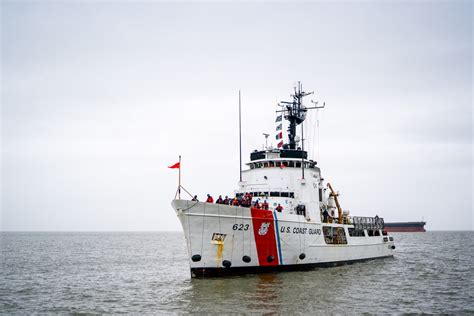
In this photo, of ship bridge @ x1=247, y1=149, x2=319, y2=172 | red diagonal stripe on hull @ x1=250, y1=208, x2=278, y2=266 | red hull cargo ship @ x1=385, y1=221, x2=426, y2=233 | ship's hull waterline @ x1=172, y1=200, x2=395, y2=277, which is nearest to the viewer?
ship's hull waterline @ x1=172, y1=200, x2=395, y2=277

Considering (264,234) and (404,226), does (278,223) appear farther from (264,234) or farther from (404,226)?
(404,226)

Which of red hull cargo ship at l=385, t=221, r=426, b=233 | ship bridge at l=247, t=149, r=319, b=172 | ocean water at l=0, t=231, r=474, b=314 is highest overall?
ship bridge at l=247, t=149, r=319, b=172

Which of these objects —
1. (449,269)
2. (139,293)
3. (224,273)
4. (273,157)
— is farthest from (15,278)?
(449,269)

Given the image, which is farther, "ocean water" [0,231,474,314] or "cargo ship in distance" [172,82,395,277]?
"cargo ship in distance" [172,82,395,277]

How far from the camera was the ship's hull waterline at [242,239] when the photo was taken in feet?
66.2

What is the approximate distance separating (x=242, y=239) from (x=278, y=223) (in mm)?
2321

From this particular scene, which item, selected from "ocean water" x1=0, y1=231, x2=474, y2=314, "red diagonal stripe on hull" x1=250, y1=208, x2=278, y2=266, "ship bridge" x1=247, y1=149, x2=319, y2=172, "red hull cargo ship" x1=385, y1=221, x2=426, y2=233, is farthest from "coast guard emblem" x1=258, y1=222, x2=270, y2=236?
"red hull cargo ship" x1=385, y1=221, x2=426, y2=233

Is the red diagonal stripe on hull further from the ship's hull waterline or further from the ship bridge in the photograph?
the ship bridge

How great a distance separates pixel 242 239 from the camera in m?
20.9

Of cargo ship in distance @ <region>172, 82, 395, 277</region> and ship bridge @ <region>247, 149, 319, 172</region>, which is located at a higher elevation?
ship bridge @ <region>247, 149, 319, 172</region>

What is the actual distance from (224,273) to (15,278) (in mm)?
14147

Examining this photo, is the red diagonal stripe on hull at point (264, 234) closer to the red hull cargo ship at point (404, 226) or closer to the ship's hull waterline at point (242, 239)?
the ship's hull waterline at point (242, 239)

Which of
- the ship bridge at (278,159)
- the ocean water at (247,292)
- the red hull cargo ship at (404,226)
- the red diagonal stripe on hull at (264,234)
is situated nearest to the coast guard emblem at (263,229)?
the red diagonal stripe on hull at (264,234)

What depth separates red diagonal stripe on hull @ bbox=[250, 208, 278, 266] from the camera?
69.6 feet
